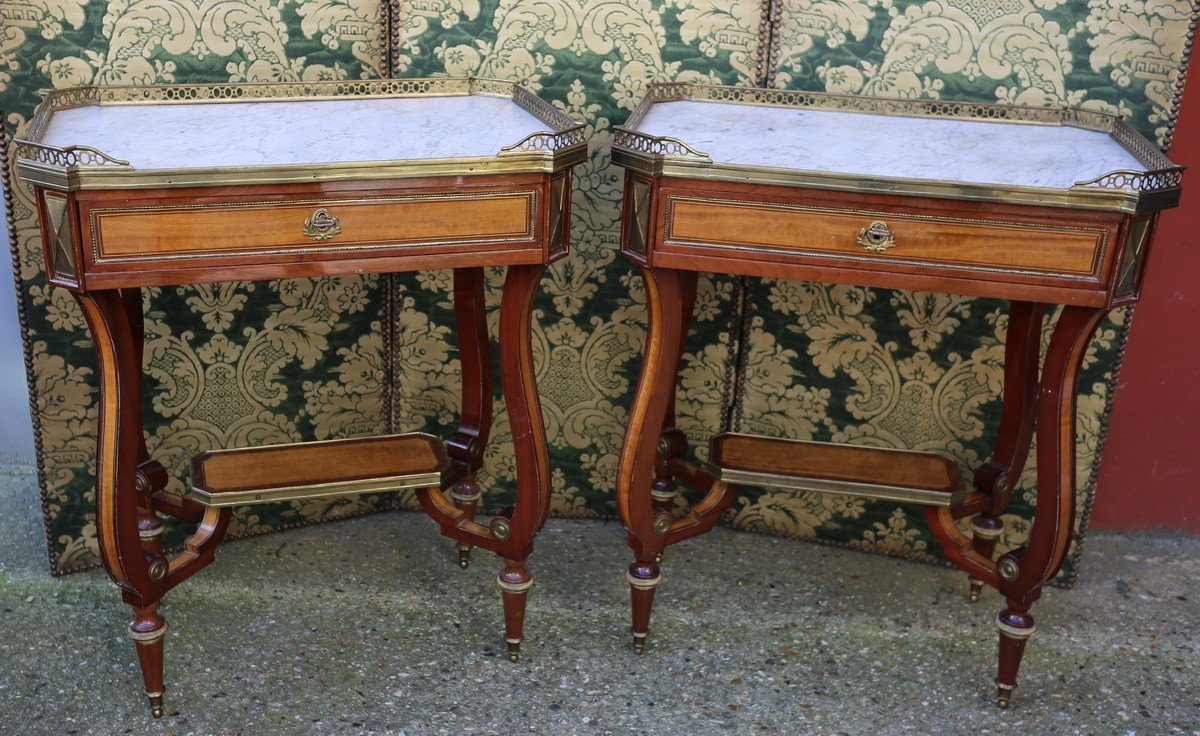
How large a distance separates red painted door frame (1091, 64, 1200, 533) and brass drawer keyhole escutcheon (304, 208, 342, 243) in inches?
78.0

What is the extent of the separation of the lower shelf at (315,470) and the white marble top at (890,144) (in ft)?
2.96

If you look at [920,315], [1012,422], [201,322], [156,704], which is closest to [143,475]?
[201,322]

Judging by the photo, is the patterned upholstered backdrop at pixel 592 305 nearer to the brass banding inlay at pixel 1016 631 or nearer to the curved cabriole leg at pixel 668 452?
the curved cabriole leg at pixel 668 452

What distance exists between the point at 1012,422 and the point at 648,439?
0.94 m

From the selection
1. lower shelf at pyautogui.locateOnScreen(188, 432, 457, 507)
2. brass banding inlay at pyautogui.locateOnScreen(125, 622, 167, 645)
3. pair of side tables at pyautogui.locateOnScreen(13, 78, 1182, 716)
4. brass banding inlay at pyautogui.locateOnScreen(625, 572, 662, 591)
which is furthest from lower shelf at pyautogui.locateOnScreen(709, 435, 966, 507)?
brass banding inlay at pyautogui.locateOnScreen(125, 622, 167, 645)

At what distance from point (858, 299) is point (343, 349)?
1282mm

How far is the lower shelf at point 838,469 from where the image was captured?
101 inches

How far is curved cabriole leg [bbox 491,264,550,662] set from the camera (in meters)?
2.30

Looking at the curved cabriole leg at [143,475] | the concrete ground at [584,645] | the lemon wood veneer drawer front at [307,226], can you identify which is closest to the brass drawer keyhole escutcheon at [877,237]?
the lemon wood veneer drawer front at [307,226]

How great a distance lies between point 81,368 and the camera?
262cm

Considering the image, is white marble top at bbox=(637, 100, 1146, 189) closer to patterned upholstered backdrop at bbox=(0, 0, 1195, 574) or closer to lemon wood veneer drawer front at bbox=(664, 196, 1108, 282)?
lemon wood veneer drawer front at bbox=(664, 196, 1108, 282)

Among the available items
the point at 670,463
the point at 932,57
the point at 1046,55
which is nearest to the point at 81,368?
the point at 670,463

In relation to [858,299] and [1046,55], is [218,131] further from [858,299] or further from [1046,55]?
[1046,55]

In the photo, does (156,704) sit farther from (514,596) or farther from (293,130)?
(293,130)
